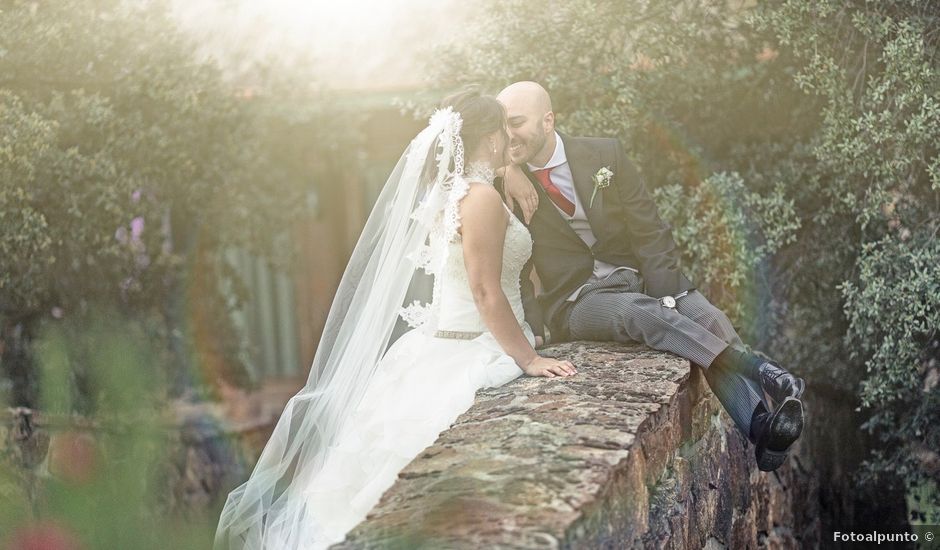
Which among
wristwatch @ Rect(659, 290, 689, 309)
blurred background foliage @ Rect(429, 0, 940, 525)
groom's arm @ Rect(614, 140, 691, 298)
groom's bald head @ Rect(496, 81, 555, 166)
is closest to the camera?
wristwatch @ Rect(659, 290, 689, 309)

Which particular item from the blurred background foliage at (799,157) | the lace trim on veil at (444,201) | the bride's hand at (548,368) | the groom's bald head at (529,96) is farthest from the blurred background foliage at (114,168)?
the bride's hand at (548,368)

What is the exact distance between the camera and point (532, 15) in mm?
6766

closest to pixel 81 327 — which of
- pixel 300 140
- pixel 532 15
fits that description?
pixel 300 140

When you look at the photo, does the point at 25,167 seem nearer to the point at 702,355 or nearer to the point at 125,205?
the point at 125,205

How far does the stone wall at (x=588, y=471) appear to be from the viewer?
104 inches

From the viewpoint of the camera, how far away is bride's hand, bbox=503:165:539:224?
479cm

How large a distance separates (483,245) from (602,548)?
5.51ft

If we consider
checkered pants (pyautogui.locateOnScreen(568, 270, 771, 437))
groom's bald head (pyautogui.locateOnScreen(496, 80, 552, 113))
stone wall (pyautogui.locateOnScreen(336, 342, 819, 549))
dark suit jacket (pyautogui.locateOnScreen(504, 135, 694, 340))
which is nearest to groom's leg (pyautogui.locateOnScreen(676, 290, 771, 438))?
checkered pants (pyautogui.locateOnScreen(568, 270, 771, 437))

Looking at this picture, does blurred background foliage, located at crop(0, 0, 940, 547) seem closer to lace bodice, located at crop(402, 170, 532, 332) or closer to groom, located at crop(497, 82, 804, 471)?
groom, located at crop(497, 82, 804, 471)

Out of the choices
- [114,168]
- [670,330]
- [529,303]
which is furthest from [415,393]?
[114,168]

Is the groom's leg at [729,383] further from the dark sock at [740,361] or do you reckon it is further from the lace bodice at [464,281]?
the lace bodice at [464,281]

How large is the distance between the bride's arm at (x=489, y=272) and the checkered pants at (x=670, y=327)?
0.51 meters

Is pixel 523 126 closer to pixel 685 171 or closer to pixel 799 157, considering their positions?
pixel 685 171

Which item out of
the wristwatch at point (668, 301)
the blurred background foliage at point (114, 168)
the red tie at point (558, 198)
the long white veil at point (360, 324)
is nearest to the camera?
the long white veil at point (360, 324)
